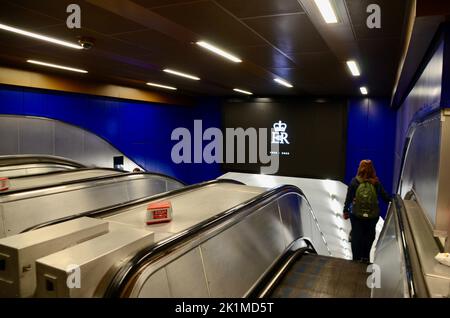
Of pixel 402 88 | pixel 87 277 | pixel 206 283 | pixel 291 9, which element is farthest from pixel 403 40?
pixel 87 277

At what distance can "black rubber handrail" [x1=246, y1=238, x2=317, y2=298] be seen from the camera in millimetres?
2906

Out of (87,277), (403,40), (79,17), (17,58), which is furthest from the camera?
(17,58)

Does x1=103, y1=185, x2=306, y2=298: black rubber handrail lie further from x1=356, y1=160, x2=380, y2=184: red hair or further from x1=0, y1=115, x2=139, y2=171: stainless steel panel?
x1=0, y1=115, x2=139, y2=171: stainless steel panel

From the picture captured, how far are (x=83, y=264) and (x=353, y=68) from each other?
215 inches

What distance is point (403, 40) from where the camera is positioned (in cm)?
383

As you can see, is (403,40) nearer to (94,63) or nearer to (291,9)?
(291,9)

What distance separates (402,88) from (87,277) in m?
6.15

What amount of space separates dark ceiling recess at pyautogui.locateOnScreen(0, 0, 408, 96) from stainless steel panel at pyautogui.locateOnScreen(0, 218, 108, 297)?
7.13 ft

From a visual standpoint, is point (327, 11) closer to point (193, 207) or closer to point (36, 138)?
point (193, 207)

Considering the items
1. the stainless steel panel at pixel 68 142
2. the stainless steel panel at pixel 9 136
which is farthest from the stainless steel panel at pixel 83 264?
the stainless steel panel at pixel 68 142

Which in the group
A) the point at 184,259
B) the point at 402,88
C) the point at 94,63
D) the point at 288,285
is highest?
the point at 94,63

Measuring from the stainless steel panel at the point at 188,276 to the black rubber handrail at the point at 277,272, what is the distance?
2.28 ft

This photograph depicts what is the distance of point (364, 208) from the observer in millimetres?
4504

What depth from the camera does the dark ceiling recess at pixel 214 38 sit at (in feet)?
10.2
